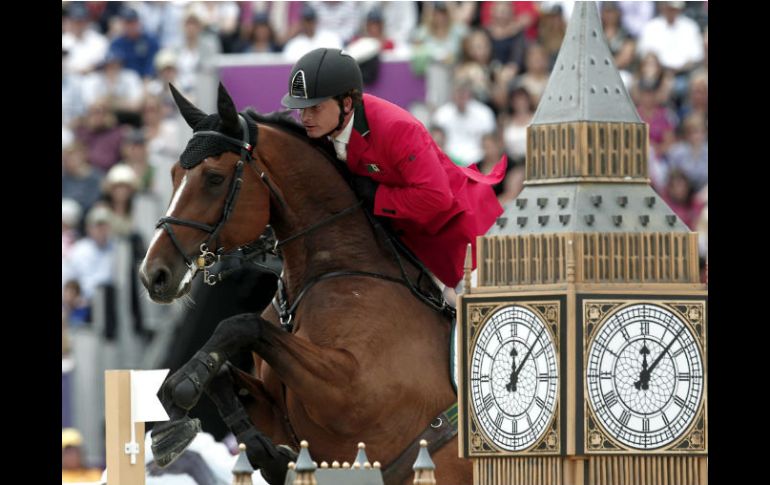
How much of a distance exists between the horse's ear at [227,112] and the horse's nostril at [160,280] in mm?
796

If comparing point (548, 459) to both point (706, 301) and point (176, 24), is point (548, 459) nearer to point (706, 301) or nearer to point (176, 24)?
point (706, 301)

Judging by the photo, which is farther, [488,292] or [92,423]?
[92,423]

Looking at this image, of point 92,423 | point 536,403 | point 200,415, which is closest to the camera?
point 536,403

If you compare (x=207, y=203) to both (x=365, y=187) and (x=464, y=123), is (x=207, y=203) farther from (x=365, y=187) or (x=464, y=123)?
(x=464, y=123)

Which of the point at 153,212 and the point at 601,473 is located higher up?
the point at 153,212

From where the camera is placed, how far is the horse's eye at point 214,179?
31.4 feet

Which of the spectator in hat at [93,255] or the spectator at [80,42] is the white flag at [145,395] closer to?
the spectator in hat at [93,255]

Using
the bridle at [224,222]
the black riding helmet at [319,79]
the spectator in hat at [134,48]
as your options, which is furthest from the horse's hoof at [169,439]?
the spectator in hat at [134,48]

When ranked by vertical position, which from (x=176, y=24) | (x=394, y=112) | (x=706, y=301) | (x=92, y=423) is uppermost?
(x=176, y=24)

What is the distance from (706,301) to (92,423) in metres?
9.28

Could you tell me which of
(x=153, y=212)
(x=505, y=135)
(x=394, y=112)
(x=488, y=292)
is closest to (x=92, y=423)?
(x=153, y=212)

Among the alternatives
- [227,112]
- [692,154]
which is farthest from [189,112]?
[692,154]

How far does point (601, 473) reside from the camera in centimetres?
742

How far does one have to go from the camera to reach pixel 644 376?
24.6ft
